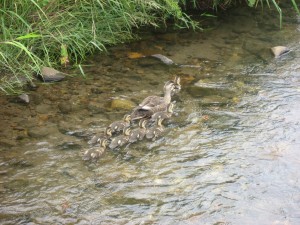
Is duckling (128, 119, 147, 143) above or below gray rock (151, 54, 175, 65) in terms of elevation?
below

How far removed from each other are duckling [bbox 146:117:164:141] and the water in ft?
0.22

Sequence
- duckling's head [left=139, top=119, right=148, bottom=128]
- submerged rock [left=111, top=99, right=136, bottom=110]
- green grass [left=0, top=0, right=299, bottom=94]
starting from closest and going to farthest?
duckling's head [left=139, top=119, right=148, bottom=128], submerged rock [left=111, top=99, right=136, bottom=110], green grass [left=0, top=0, right=299, bottom=94]

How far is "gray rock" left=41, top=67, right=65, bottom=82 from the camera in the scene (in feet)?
19.5

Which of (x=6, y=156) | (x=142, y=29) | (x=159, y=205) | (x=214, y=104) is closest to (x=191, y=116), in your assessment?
(x=214, y=104)

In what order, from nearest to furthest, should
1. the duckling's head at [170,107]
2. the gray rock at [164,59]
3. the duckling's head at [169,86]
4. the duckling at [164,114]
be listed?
the duckling at [164,114] < the duckling's head at [170,107] < the duckling's head at [169,86] < the gray rock at [164,59]

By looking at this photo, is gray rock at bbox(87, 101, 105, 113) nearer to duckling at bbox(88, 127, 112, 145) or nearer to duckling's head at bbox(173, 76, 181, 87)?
duckling at bbox(88, 127, 112, 145)

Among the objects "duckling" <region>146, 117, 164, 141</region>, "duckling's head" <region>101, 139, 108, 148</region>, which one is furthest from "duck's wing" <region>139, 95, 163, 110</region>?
"duckling's head" <region>101, 139, 108, 148</region>

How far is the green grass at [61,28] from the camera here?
5711 millimetres

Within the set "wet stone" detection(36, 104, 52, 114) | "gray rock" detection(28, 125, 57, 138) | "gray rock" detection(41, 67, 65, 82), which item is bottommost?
"gray rock" detection(28, 125, 57, 138)

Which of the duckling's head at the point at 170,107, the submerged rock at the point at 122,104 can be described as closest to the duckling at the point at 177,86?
the duckling's head at the point at 170,107

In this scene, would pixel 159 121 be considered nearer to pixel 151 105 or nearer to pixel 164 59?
pixel 151 105

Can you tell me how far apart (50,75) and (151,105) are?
134 cm

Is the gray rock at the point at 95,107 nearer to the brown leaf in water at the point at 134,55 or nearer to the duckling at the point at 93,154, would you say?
the duckling at the point at 93,154

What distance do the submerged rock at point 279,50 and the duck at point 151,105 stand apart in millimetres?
1800
